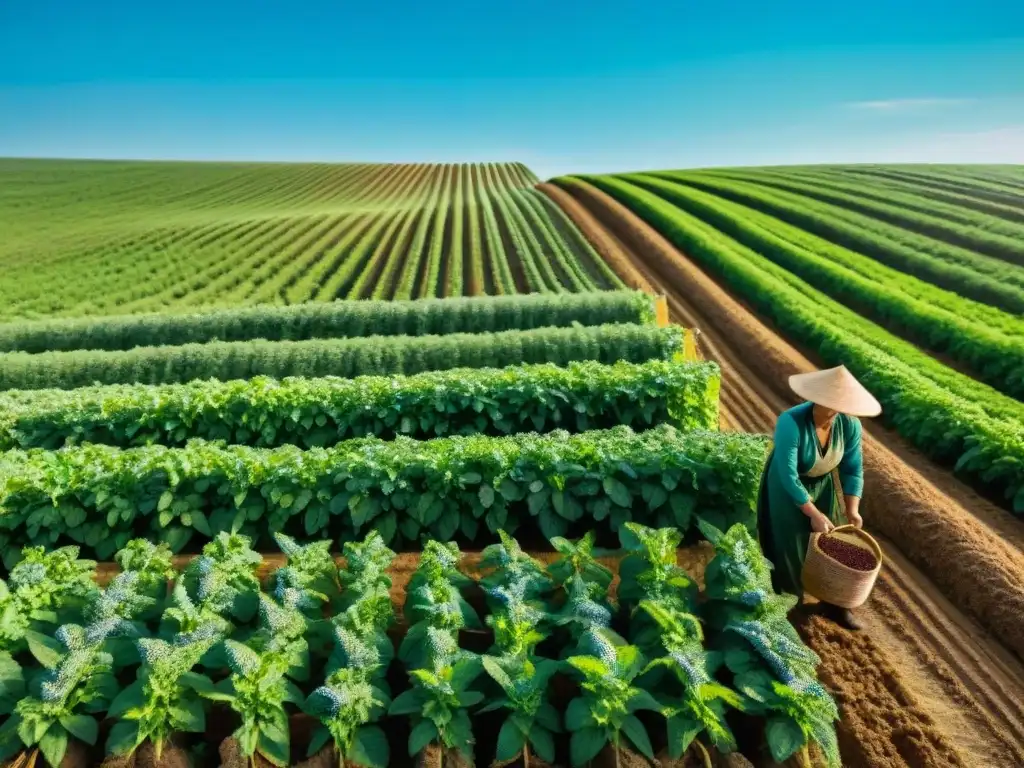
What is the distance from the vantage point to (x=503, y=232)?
Result: 1310 inches

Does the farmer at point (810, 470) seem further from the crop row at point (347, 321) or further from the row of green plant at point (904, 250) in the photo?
the row of green plant at point (904, 250)

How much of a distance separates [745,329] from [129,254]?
31796mm

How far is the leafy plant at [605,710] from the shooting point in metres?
3.40

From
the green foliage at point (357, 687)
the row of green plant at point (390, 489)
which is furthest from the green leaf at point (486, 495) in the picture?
the green foliage at point (357, 687)

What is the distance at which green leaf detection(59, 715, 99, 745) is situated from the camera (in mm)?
3609

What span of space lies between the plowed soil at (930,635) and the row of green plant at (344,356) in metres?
3.42

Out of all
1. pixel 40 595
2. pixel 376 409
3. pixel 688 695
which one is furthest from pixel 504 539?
pixel 376 409

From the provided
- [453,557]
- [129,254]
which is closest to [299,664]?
[453,557]

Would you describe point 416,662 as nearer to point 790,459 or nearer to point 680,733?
point 680,733

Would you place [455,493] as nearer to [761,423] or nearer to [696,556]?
[696,556]

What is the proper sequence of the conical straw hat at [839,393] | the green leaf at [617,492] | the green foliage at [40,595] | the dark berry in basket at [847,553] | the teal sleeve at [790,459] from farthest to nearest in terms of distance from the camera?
the green leaf at [617,492] < the dark berry in basket at [847,553] < the teal sleeve at [790,459] < the conical straw hat at [839,393] < the green foliage at [40,595]

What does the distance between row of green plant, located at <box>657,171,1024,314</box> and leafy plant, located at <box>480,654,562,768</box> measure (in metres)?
19.4

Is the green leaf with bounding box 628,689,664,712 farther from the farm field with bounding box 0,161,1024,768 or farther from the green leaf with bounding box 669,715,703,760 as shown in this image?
the green leaf with bounding box 669,715,703,760

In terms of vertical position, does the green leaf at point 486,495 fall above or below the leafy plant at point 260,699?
below
